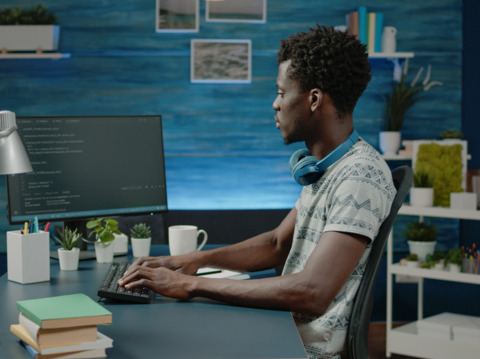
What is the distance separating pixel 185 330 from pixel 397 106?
2785mm

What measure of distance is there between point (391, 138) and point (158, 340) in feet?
9.13

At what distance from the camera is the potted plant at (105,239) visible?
6.10 feet

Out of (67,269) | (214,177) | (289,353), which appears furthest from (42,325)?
(214,177)

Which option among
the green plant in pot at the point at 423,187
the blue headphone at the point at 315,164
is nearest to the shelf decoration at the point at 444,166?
the green plant in pot at the point at 423,187

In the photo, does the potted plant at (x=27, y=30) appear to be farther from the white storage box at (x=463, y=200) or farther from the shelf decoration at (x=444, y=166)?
the white storage box at (x=463, y=200)

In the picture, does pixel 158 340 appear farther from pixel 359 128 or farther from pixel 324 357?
pixel 359 128

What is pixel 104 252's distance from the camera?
189cm

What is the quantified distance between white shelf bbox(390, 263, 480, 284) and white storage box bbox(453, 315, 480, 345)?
239 millimetres

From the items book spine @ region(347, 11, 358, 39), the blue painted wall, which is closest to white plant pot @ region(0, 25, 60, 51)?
the blue painted wall

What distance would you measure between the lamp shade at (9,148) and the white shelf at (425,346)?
97.2 inches

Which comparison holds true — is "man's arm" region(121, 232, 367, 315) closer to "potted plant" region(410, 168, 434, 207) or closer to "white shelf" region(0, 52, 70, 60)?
"potted plant" region(410, 168, 434, 207)

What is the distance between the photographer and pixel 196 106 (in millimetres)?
3736

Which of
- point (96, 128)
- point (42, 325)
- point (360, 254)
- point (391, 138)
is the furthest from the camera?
point (391, 138)

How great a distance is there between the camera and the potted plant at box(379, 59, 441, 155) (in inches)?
142
